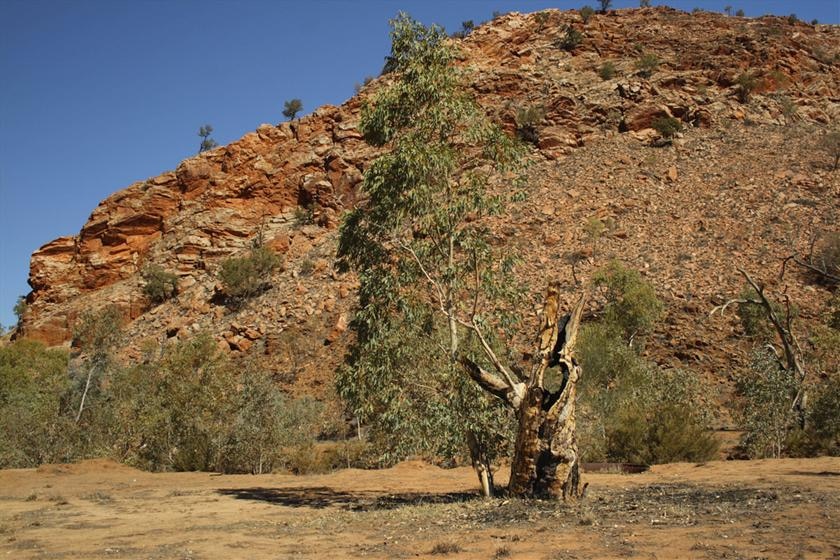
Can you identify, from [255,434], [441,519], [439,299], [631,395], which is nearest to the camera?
[441,519]

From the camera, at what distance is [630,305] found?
31.5 m

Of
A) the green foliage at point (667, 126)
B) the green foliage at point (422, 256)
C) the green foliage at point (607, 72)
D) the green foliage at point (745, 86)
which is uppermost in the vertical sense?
the green foliage at point (607, 72)

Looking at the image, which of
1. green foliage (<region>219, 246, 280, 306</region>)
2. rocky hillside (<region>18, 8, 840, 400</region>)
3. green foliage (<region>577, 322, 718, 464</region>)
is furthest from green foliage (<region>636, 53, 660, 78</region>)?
green foliage (<region>219, 246, 280, 306</region>)

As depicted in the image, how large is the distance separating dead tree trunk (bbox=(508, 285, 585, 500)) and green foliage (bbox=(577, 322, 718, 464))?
6.77m

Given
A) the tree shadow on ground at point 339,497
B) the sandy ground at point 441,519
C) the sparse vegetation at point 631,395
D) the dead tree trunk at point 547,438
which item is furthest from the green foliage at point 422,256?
the sparse vegetation at point 631,395

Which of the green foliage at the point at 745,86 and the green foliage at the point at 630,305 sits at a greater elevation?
the green foliage at the point at 745,86

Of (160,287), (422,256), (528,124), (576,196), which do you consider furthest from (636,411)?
(160,287)

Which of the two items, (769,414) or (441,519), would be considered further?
(769,414)

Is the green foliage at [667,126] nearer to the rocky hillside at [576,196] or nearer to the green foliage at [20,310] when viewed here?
the rocky hillside at [576,196]

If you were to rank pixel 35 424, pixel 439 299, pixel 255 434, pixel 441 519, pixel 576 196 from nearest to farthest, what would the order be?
pixel 441 519
pixel 439 299
pixel 255 434
pixel 35 424
pixel 576 196

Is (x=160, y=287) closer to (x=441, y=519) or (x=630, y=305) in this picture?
(x=630, y=305)

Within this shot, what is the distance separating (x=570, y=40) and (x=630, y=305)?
33063mm

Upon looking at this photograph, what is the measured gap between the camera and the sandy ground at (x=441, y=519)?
7355 millimetres

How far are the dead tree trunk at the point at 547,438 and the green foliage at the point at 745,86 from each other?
46.2 metres
